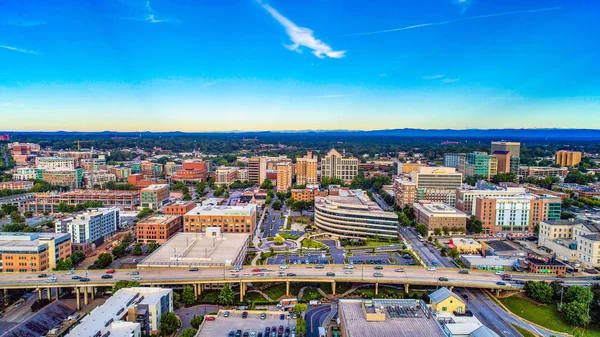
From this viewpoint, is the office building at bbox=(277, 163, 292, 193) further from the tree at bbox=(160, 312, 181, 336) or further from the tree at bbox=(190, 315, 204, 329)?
the tree at bbox=(160, 312, 181, 336)

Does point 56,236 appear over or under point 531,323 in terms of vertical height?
over

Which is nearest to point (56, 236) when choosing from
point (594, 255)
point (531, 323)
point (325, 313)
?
point (325, 313)

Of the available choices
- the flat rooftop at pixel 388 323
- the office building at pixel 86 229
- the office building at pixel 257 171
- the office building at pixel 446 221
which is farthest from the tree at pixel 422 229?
the office building at pixel 257 171

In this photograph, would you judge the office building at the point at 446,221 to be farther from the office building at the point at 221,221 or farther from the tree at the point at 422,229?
the office building at the point at 221,221

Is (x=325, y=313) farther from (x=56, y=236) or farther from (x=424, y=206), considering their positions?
(x=424, y=206)

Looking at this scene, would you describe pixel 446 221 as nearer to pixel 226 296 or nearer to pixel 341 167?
pixel 226 296

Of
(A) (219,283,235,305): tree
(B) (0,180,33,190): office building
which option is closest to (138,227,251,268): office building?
(A) (219,283,235,305): tree
